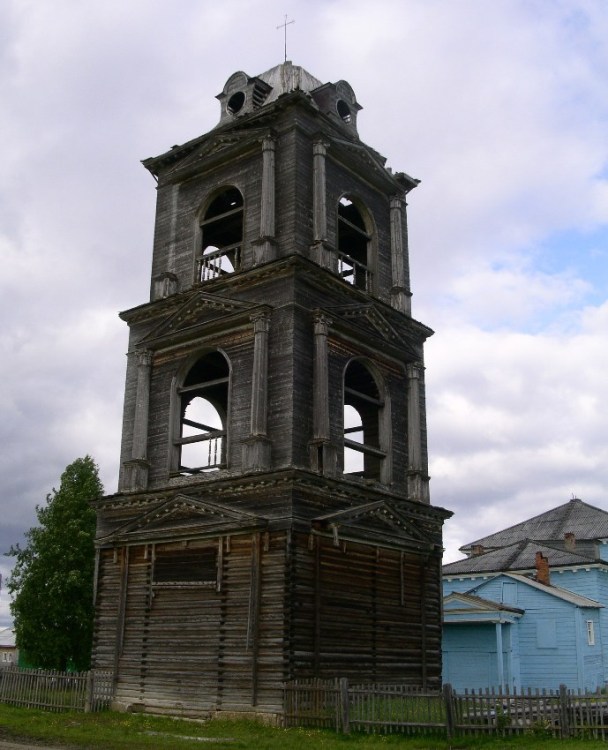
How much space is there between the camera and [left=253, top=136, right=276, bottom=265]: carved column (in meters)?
24.7

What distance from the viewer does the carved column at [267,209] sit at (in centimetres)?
2472

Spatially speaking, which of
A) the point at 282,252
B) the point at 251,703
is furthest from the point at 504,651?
the point at 282,252

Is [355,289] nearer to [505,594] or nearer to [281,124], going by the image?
[281,124]

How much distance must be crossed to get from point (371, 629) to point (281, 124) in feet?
50.4

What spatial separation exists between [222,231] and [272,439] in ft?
33.5

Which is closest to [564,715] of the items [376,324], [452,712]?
[452,712]

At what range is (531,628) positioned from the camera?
3469cm

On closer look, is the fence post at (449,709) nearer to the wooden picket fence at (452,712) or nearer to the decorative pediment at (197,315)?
the wooden picket fence at (452,712)

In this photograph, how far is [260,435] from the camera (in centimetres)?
2205

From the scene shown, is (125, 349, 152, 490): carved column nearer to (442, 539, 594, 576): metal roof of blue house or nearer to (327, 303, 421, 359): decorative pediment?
(327, 303, 421, 359): decorative pediment

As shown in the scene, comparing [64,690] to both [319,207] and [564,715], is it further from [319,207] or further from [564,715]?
[319,207]

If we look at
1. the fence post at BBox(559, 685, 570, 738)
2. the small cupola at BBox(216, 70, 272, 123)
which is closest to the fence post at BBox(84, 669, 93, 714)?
the fence post at BBox(559, 685, 570, 738)

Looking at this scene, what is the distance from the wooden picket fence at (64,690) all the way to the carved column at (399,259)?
47.0 ft

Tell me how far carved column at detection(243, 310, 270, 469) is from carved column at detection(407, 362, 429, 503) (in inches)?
221
